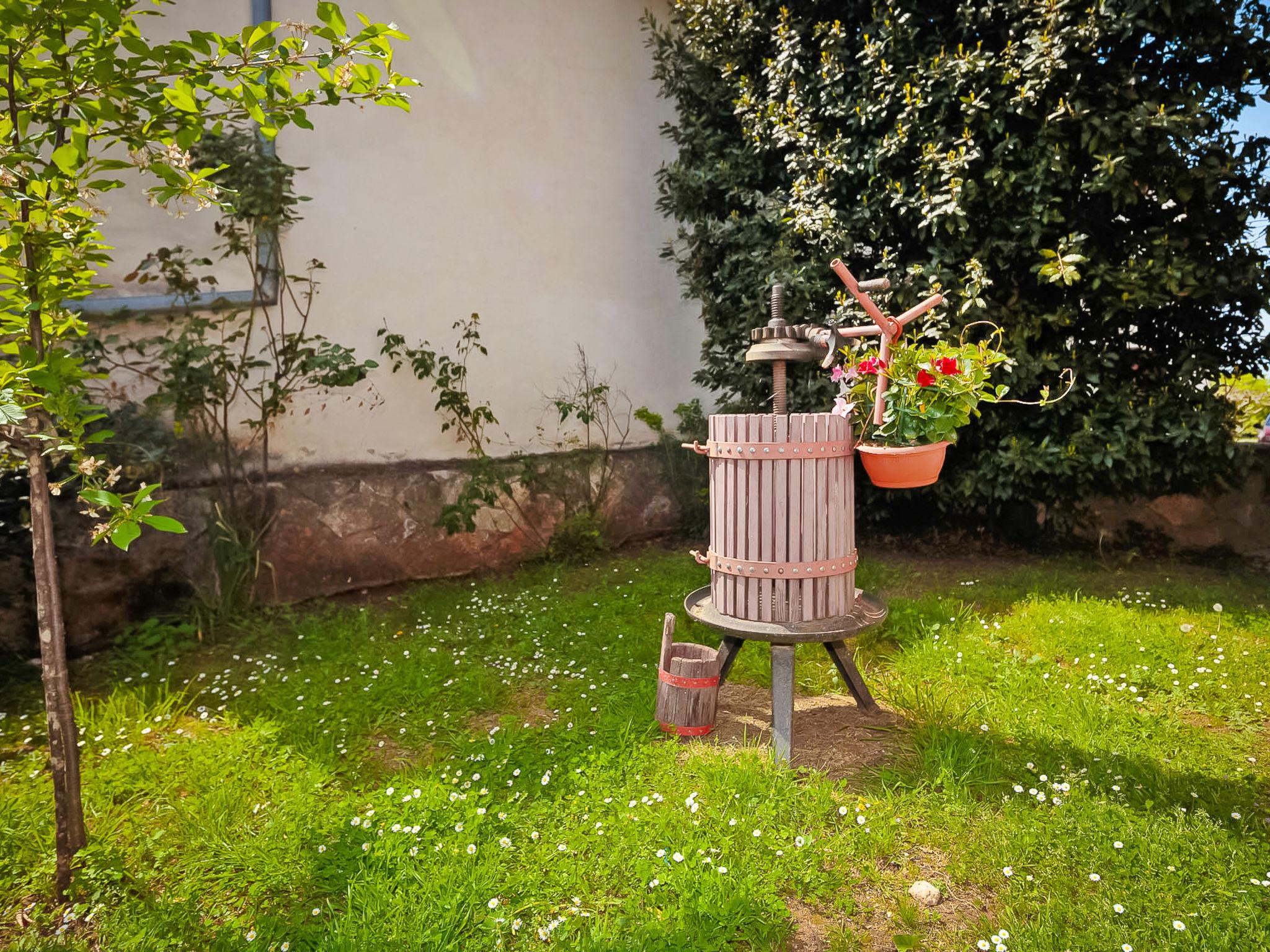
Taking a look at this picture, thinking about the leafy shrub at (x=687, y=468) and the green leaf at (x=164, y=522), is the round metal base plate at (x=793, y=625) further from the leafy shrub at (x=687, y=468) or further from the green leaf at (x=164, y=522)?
the leafy shrub at (x=687, y=468)

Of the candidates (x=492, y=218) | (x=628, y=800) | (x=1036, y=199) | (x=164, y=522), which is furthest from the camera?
(x=492, y=218)

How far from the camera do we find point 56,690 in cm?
224

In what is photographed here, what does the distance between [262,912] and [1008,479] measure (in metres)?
4.84

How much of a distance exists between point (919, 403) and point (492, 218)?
13.5 feet

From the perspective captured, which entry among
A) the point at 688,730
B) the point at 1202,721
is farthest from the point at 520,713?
the point at 1202,721

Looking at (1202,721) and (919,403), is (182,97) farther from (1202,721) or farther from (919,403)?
A: (1202,721)

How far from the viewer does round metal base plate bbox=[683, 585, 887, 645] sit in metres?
2.61

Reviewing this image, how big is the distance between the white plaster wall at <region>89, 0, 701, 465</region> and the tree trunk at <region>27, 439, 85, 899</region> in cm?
260

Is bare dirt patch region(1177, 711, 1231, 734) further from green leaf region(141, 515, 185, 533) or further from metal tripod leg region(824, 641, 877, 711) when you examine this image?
green leaf region(141, 515, 185, 533)

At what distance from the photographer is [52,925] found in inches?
81.1

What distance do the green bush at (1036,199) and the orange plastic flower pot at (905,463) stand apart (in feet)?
7.93

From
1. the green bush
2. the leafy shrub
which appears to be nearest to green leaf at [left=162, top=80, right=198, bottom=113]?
the green bush

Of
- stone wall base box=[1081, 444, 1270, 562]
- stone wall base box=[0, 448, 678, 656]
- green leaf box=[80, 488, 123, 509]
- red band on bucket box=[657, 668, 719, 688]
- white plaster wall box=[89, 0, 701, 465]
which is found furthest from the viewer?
stone wall base box=[1081, 444, 1270, 562]

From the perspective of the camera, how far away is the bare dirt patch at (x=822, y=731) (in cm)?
285
